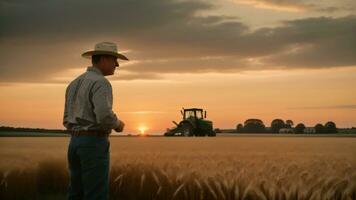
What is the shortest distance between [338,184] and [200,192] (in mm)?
1611

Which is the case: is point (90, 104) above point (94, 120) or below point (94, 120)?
above

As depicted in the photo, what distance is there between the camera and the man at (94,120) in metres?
5.09

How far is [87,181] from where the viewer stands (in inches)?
206

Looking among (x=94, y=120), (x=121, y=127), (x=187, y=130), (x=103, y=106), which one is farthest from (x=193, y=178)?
(x=187, y=130)

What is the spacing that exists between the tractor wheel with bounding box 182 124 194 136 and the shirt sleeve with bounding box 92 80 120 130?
27.5 meters

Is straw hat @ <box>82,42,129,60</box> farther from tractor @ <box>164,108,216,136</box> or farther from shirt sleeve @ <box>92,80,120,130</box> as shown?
tractor @ <box>164,108,216,136</box>

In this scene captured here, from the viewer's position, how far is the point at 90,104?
5.21 m

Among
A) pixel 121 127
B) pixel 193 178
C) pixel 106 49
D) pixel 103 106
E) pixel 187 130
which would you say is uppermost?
pixel 187 130

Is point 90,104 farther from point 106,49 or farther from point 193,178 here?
point 193,178

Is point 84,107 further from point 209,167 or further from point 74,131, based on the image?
point 209,167

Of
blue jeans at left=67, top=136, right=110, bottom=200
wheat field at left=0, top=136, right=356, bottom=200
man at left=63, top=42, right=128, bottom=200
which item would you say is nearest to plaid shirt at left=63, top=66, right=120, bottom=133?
man at left=63, top=42, right=128, bottom=200

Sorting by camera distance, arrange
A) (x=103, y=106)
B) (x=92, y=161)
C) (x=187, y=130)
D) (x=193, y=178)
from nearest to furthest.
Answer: (x=103, y=106) < (x=92, y=161) < (x=193, y=178) < (x=187, y=130)

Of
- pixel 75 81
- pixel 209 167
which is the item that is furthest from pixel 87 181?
pixel 209 167

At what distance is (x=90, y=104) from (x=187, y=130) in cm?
2759
